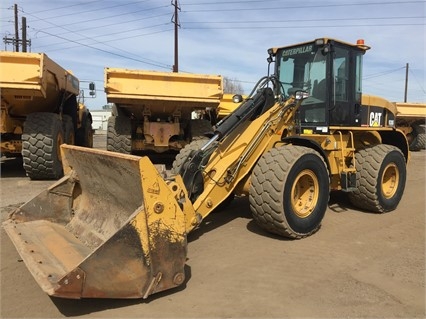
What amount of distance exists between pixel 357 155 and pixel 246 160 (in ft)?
8.02

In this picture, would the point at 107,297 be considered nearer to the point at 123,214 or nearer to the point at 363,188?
the point at 123,214

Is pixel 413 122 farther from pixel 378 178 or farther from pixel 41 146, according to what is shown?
pixel 41 146

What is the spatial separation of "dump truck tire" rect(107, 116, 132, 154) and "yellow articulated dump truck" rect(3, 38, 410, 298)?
4589 millimetres

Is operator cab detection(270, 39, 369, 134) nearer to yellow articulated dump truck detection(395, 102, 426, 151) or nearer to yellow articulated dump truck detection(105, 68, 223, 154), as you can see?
yellow articulated dump truck detection(105, 68, 223, 154)

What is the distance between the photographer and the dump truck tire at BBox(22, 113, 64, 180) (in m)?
8.23

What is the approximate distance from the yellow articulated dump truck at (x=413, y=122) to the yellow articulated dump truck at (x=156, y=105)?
12217 millimetres

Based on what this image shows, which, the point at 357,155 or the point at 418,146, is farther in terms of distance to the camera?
the point at 418,146

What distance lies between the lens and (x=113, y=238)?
3.15 meters

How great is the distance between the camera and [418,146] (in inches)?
807

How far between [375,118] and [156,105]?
483 centimetres

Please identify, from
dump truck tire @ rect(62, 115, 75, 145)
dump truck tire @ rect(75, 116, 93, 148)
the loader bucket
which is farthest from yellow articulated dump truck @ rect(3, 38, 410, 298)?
dump truck tire @ rect(75, 116, 93, 148)

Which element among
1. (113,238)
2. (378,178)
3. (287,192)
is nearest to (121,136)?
(378,178)

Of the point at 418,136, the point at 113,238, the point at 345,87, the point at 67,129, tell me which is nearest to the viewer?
the point at 113,238

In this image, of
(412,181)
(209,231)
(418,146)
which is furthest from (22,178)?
(418,146)
